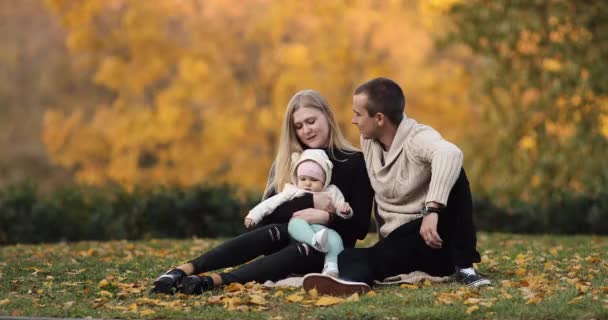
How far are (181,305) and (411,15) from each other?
50.7 ft

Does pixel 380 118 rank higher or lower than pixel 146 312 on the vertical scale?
higher

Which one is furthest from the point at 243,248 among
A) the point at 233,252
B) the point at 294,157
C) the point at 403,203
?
the point at 403,203

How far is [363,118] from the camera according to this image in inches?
224

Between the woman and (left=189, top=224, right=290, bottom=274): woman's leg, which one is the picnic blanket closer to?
the woman

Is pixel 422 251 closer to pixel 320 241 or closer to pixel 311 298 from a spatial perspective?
pixel 320 241

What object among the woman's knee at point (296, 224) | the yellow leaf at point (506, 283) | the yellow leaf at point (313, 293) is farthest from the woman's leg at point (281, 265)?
the yellow leaf at point (506, 283)

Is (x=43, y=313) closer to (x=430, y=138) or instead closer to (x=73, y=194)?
(x=430, y=138)

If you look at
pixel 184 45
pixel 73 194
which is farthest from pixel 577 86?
pixel 184 45

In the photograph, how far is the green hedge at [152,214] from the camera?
11.0 meters

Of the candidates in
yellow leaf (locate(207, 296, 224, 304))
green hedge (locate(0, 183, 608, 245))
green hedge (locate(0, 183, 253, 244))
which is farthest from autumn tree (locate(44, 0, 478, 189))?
yellow leaf (locate(207, 296, 224, 304))

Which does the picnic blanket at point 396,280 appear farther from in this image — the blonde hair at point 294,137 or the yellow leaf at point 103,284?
the yellow leaf at point 103,284

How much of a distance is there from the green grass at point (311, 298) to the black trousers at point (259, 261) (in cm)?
14

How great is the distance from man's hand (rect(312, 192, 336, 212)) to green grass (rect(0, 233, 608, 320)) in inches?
22.4

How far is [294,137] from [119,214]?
5.89 meters
